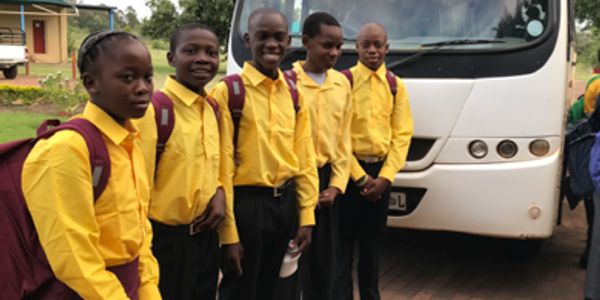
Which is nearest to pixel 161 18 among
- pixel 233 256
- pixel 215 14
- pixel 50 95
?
pixel 215 14

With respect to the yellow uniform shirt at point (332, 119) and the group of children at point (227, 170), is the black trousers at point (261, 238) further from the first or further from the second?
the yellow uniform shirt at point (332, 119)

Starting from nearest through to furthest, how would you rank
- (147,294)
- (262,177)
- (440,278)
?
(147,294) < (262,177) < (440,278)

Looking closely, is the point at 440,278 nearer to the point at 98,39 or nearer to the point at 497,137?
the point at 497,137

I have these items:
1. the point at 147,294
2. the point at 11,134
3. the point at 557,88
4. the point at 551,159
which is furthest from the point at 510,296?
the point at 11,134

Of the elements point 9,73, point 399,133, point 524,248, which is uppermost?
point 9,73

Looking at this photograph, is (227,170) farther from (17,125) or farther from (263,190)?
(17,125)

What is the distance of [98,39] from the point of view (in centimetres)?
196

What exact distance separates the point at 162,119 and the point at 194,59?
295 mm

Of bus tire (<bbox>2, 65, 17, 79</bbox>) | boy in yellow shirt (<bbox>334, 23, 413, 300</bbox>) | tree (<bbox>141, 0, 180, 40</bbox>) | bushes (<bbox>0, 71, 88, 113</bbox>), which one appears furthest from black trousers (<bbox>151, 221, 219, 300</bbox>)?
tree (<bbox>141, 0, 180, 40</bbox>)

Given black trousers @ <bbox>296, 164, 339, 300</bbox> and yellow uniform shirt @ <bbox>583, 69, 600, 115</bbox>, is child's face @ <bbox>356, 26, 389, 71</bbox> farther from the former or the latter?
yellow uniform shirt @ <bbox>583, 69, 600, 115</bbox>

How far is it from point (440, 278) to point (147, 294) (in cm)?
325

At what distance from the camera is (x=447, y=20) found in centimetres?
453

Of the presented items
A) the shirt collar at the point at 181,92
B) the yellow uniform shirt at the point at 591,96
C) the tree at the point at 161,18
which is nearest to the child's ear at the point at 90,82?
the shirt collar at the point at 181,92

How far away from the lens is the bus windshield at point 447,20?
173 inches
